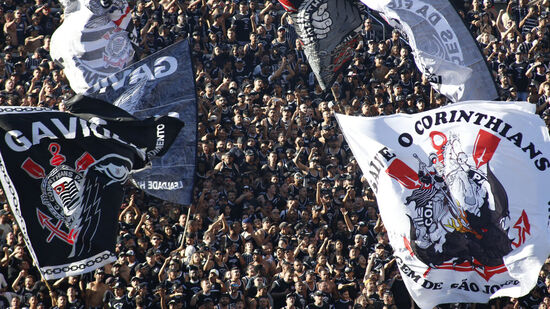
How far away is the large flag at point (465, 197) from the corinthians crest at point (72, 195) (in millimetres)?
3096

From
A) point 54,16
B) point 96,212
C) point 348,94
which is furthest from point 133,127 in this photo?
point 54,16

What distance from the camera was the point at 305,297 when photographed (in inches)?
522

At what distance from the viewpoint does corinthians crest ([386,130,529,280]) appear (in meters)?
11.1

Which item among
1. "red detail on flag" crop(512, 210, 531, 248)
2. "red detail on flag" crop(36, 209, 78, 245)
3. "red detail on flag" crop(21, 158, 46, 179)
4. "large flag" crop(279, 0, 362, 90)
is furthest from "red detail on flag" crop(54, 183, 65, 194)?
"large flag" crop(279, 0, 362, 90)

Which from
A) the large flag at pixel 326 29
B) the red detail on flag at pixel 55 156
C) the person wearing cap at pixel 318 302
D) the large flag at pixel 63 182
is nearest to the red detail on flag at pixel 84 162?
the large flag at pixel 63 182

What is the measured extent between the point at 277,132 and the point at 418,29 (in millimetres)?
3502

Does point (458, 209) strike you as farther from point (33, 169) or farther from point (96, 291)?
point (96, 291)

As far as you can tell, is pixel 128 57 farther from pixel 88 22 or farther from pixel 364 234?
pixel 364 234

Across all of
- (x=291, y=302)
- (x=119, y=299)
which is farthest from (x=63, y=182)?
(x=291, y=302)

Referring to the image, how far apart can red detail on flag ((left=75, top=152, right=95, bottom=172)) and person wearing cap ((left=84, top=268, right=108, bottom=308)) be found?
254cm

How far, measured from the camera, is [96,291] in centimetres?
1353

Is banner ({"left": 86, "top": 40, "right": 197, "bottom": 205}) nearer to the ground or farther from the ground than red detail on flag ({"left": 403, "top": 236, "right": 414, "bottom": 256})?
farther from the ground

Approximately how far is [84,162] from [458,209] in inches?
165

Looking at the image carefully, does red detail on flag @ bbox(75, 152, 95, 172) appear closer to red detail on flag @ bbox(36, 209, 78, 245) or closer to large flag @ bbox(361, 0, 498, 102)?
red detail on flag @ bbox(36, 209, 78, 245)
